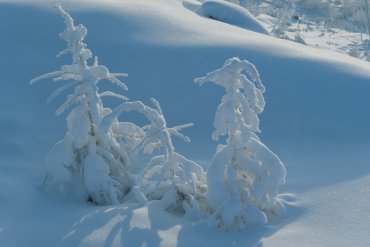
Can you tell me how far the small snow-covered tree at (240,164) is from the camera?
2717 mm

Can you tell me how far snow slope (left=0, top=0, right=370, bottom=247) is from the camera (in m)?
2.70

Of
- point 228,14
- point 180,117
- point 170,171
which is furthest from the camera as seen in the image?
point 228,14

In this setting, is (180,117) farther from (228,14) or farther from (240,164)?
(228,14)

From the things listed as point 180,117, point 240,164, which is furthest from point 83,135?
point 180,117

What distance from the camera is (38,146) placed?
360cm

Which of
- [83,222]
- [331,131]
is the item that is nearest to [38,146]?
[83,222]

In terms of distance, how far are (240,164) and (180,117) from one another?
1.21 meters

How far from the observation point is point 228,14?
6.21 meters

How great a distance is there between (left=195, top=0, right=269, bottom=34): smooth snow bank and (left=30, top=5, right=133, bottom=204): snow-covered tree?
3161mm

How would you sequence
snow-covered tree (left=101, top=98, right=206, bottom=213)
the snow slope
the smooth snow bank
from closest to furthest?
the snow slope < snow-covered tree (left=101, top=98, right=206, bottom=213) < the smooth snow bank

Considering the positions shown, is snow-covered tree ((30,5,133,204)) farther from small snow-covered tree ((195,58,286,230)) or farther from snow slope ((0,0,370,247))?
small snow-covered tree ((195,58,286,230))

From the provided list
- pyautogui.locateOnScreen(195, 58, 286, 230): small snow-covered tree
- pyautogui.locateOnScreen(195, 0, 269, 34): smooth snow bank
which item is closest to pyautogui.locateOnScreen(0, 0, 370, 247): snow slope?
pyautogui.locateOnScreen(195, 58, 286, 230): small snow-covered tree

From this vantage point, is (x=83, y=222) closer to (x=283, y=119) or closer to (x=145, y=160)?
(x=145, y=160)

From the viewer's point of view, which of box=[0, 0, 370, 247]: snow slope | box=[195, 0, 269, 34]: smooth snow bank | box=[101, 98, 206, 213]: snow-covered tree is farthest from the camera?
box=[195, 0, 269, 34]: smooth snow bank
